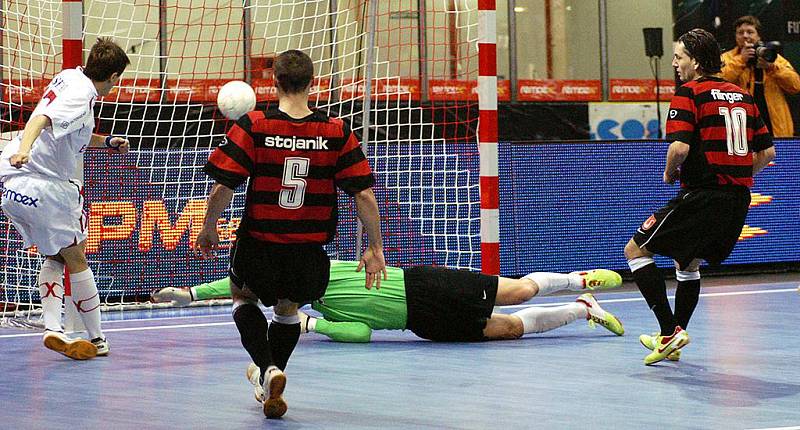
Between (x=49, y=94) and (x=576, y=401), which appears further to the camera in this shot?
(x=49, y=94)

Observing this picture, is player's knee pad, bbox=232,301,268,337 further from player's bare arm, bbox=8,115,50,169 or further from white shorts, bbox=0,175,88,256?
white shorts, bbox=0,175,88,256

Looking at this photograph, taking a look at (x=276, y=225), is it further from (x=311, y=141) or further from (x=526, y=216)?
(x=526, y=216)

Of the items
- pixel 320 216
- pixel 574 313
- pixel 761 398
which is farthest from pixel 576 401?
pixel 574 313

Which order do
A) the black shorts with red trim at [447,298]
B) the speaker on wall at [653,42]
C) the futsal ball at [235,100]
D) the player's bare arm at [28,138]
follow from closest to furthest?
1. the player's bare arm at [28,138]
2. the black shorts with red trim at [447,298]
3. the futsal ball at [235,100]
4. the speaker on wall at [653,42]

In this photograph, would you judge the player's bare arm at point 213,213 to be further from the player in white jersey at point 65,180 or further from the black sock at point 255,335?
the player in white jersey at point 65,180

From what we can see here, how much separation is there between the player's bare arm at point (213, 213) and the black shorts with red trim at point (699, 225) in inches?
105

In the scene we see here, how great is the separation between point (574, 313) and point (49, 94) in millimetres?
3525

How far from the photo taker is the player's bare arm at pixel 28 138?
6.31 meters

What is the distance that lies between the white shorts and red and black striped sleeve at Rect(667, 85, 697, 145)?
138 inches

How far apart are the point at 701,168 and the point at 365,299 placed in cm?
219

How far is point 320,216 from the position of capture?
209 inches

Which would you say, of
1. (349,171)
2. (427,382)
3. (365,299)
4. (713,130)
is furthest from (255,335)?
(713,130)

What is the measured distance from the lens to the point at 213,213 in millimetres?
5168

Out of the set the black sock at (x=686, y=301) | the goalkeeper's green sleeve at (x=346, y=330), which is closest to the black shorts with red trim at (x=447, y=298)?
the goalkeeper's green sleeve at (x=346, y=330)
